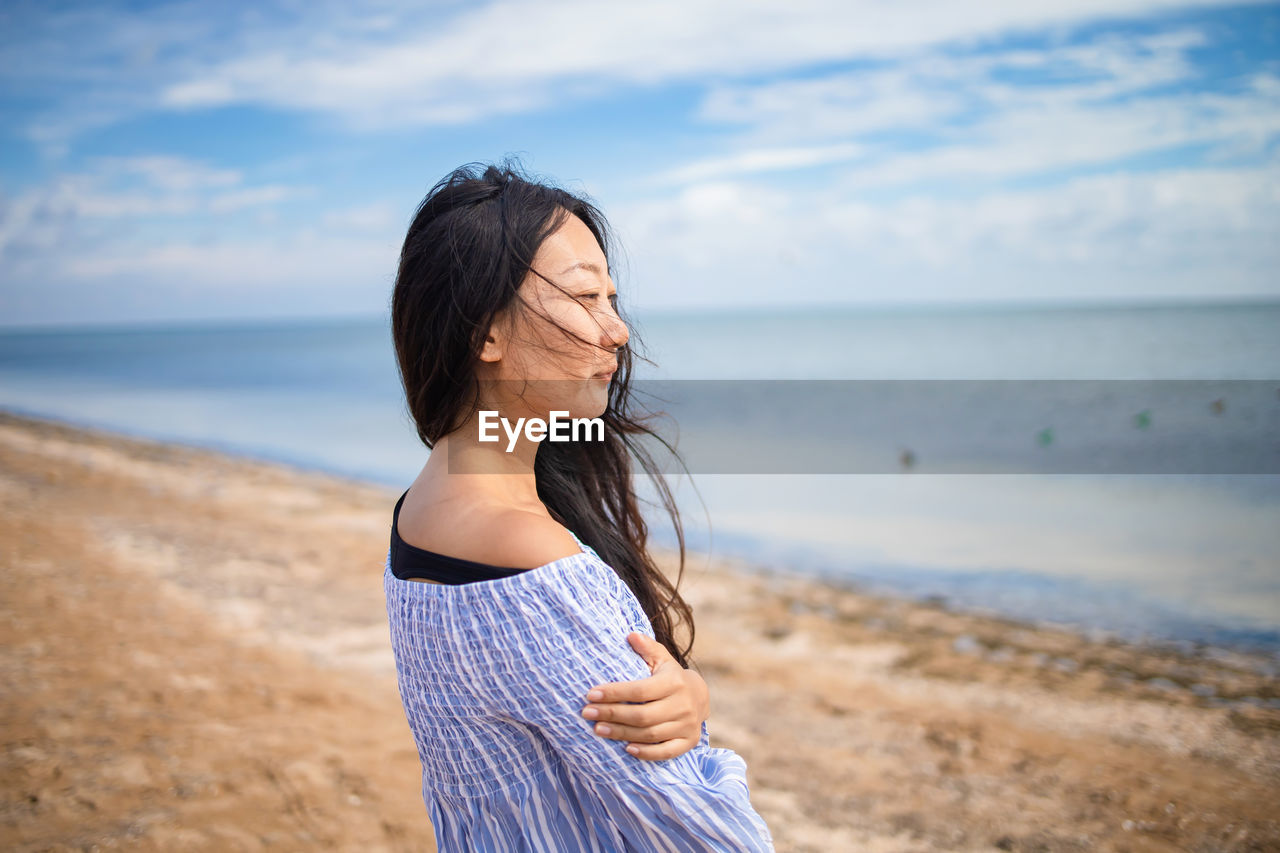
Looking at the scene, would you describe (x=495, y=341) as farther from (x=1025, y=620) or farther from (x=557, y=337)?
(x=1025, y=620)

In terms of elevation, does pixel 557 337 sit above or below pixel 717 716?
above


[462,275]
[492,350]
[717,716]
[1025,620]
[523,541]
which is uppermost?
[462,275]

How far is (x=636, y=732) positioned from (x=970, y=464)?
16.0 m

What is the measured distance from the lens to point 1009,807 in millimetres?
3955

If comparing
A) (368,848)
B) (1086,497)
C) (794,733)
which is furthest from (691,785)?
(1086,497)

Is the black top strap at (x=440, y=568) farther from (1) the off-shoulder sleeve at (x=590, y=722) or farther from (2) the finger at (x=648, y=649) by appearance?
(2) the finger at (x=648, y=649)

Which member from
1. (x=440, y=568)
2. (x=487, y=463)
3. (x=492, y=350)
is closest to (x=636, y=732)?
(x=440, y=568)

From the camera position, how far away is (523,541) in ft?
3.84

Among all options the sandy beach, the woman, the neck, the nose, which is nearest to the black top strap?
the woman

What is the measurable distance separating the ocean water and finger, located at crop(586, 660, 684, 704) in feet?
2.36

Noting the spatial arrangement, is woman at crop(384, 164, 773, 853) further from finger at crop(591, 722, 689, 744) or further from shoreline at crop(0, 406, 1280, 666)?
shoreline at crop(0, 406, 1280, 666)

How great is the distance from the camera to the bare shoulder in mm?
1164

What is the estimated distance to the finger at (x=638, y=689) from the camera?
1.10 m

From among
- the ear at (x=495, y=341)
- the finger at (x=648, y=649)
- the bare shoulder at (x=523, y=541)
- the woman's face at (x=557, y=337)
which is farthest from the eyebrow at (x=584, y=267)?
the finger at (x=648, y=649)
